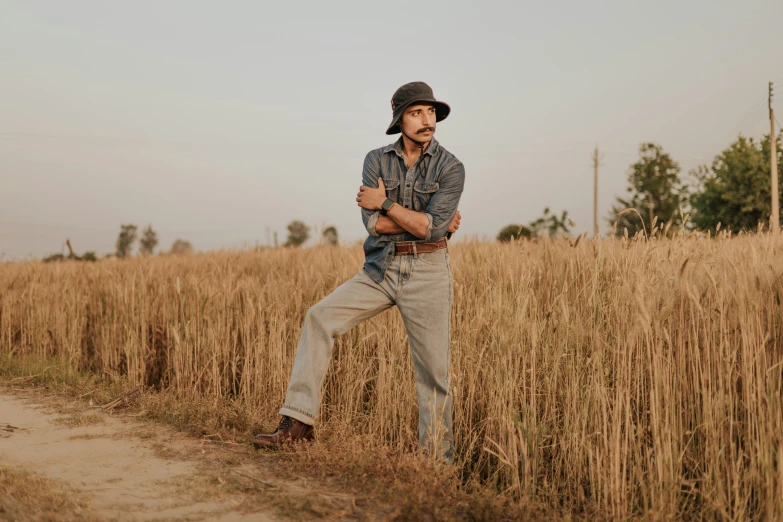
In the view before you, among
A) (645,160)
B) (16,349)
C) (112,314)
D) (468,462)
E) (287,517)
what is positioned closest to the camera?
(287,517)

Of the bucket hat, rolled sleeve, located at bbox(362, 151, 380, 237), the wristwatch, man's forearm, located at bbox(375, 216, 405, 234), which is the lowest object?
man's forearm, located at bbox(375, 216, 405, 234)

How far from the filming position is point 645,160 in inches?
1795

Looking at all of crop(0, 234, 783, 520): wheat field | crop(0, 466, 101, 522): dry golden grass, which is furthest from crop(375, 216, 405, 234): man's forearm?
crop(0, 466, 101, 522): dry golden grass

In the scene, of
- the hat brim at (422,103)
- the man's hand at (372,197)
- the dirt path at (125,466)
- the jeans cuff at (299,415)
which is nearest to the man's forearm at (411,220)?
the man's hand at (372,197)

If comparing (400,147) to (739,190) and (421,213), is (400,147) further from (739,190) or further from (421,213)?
(739,190)

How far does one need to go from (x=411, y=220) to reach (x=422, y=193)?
0.28 m

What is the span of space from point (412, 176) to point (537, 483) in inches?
70.9

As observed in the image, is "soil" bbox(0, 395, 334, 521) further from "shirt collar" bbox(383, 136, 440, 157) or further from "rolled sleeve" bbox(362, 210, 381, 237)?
"shirt collar" bbox(383, 136, 440, 157)

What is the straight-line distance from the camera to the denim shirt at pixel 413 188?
357 cm

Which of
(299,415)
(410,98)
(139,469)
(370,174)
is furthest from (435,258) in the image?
(139,469)

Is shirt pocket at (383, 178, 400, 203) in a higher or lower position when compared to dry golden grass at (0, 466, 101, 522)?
higher

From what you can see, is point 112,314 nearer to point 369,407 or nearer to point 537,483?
point 369,407

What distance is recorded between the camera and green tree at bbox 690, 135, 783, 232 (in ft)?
116

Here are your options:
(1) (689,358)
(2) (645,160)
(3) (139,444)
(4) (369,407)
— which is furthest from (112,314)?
(2) (645,160)
